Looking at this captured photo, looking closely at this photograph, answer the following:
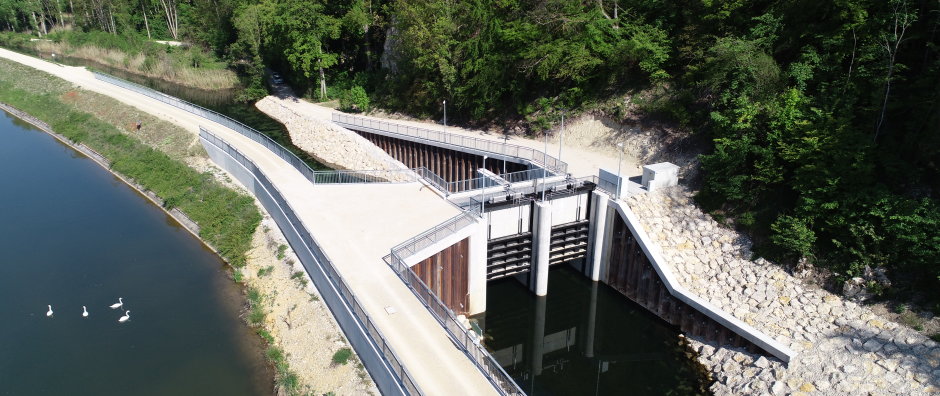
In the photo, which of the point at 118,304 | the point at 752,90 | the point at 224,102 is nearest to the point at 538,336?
the point at 752,90

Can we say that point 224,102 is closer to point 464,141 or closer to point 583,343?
point 464,141

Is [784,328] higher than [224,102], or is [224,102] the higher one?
[224,102]

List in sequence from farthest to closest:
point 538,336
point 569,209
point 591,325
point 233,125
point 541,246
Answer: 1. point 233,125
2. point 569,209
3. point 541,246
4. point 591,325
5. point 538,336

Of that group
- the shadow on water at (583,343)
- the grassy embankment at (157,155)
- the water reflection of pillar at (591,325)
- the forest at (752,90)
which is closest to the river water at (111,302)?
the grassy embankment at (157,155)

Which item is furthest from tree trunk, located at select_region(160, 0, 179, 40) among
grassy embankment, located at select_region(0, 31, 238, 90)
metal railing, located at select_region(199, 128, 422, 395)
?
metal railing, located at select_region(199, 128, 422, 395)

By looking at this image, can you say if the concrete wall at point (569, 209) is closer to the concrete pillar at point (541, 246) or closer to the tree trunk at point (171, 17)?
the concrete pillar at point (541, 246)

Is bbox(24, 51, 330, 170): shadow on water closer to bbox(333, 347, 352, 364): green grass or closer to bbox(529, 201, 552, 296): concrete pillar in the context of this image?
bbox(529, 201, 552, 296): concrete pillar

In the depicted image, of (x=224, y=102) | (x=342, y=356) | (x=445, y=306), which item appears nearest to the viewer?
(x=445, y=306)
